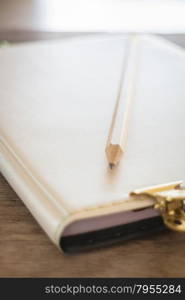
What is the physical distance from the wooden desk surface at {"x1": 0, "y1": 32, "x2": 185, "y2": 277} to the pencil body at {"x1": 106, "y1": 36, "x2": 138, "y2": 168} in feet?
0.26

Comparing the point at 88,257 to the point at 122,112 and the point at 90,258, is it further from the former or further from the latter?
the point at 122,112

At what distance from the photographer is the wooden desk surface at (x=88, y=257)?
401 mm

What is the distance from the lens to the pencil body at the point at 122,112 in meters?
0.47

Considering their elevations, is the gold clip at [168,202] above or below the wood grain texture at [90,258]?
above

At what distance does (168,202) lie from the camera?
1.33 ft

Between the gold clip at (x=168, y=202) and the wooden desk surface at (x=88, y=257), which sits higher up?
the gold clip at (x=168, y=202)

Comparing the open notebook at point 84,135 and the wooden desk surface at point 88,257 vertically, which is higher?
the open notebook at point 84,135

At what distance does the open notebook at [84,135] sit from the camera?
40 centimetres

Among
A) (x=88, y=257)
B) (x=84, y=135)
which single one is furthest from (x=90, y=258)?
(x=84, y=135)

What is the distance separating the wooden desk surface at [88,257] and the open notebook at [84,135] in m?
0.01

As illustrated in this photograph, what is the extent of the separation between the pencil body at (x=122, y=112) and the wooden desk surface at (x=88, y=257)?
78 mm

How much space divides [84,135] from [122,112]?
0.24 ft

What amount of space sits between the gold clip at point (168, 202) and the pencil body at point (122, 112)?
0.18ft

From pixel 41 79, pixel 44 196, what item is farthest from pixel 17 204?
pixel 41 79
